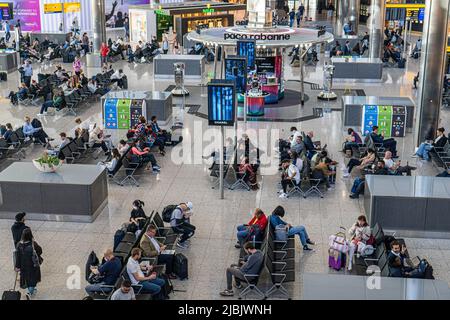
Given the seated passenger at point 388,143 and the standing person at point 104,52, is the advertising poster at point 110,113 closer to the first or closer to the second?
the seated passenger at point 388,143

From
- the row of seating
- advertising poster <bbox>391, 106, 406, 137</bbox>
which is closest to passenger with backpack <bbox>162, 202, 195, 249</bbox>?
the row of seating

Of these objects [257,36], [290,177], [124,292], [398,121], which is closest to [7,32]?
[257,36]

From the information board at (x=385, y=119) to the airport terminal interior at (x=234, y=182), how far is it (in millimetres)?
52

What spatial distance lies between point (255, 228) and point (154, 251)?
2.10 m

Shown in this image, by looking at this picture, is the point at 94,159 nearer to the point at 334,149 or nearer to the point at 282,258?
the point at 334,149

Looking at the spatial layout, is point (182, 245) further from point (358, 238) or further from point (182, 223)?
point (358, 238)

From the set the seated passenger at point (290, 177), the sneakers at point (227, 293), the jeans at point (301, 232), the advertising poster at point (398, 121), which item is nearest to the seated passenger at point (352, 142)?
the advertising poster at point (398, 121)

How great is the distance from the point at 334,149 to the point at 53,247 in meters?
10.1

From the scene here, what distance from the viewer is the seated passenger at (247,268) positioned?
39.7ft

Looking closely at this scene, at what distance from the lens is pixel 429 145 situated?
66.2ft

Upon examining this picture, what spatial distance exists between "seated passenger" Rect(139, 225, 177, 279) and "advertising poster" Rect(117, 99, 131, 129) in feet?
35.9

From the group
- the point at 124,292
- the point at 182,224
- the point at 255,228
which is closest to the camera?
the point at 124,292

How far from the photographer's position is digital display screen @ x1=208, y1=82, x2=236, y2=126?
1661cm
